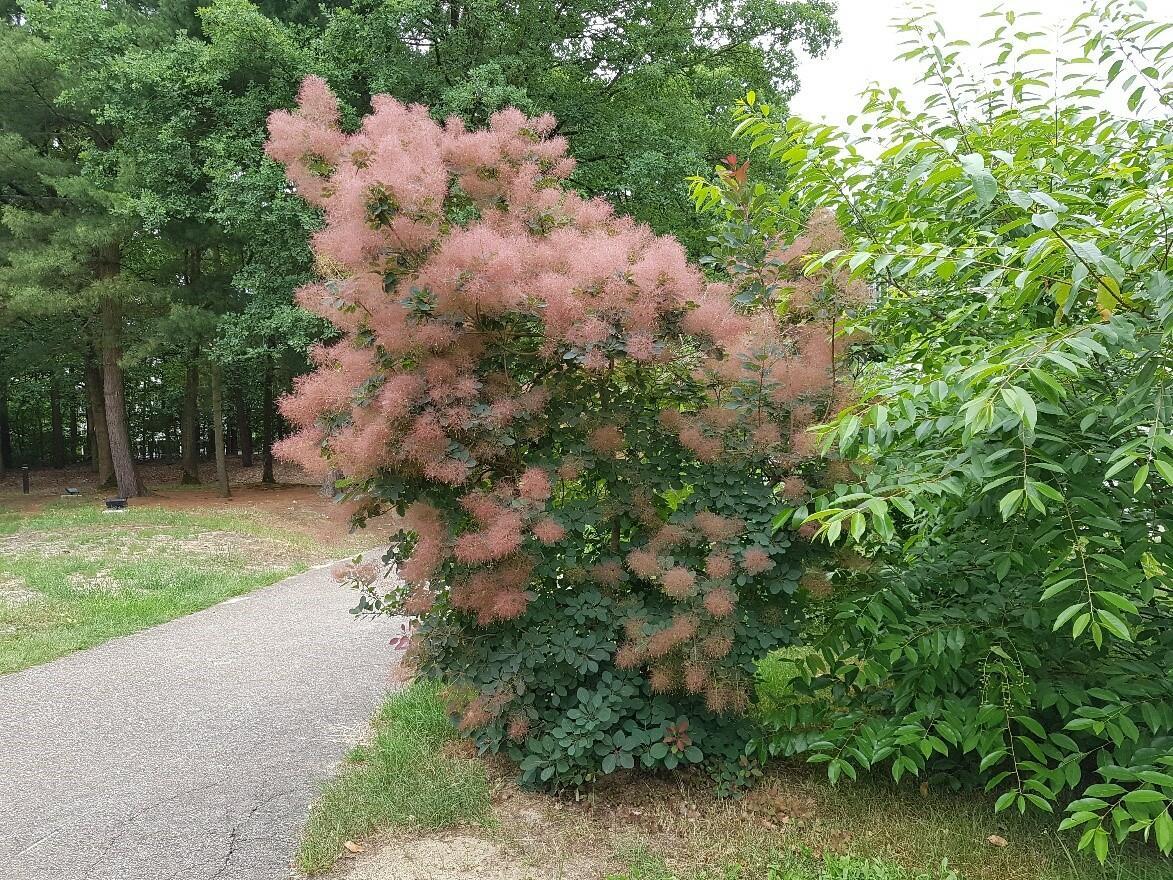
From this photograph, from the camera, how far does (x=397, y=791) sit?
10.7 feet

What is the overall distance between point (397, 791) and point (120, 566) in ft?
22.2

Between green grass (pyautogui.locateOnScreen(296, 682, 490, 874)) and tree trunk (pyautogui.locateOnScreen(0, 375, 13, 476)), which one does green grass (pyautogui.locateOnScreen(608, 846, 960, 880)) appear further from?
tree trunk (pyautogui.locateOnScreen(0, 375, 13, 476))

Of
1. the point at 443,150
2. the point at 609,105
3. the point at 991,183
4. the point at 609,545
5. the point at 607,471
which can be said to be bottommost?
the point at 609,545

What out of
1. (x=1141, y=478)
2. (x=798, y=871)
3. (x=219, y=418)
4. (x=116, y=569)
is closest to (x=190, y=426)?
(x=219, y=418)

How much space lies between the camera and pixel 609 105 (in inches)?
506

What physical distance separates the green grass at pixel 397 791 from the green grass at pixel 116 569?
11.2ft

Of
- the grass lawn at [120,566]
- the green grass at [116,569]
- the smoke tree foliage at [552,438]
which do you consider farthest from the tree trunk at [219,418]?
the smoke tree foliage at [552,438]

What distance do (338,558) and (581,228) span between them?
7666 mm

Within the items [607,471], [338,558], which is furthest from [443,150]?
[338,558]

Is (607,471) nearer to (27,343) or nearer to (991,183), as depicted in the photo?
(991,183)

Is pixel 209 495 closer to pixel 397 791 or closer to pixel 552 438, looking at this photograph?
pixel 397 791

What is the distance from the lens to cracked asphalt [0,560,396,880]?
2955mm

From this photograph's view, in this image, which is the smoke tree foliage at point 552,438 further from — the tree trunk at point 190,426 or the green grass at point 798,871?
the tree trunk at point 190,426

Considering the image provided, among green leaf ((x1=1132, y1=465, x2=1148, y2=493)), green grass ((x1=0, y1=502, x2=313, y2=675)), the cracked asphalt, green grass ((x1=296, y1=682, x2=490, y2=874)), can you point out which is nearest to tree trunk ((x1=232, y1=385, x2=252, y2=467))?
green grass ((x1=0, y1=502, x2=313, y2=675))
